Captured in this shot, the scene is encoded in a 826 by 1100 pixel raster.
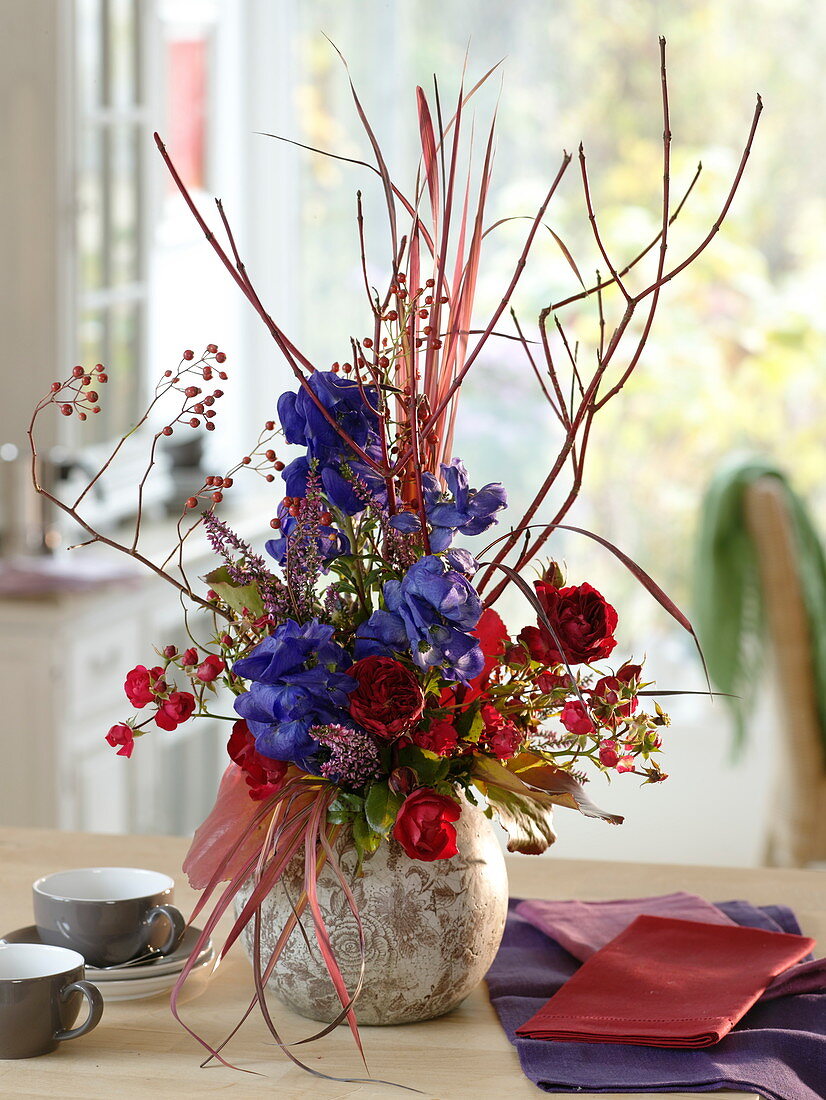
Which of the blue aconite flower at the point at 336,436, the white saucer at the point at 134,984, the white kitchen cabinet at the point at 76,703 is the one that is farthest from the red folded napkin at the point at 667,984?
the white kitchen cabinet at the point at 76,703

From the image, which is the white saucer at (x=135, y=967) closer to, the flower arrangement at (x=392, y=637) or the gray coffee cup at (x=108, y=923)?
the gray coffee cup at (x=108, y=923)

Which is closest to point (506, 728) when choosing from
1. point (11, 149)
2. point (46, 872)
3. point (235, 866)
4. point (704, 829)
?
point (235, 866)

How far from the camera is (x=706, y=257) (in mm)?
3836

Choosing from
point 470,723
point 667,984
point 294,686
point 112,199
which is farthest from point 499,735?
point 112,199

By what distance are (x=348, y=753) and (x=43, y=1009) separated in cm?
25

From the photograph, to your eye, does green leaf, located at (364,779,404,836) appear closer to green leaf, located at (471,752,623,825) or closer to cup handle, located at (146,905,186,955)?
green leaf, located at (471,752,623,825)

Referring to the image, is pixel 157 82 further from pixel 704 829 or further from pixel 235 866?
pixel 235 866

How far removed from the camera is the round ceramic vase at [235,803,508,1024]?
925mm

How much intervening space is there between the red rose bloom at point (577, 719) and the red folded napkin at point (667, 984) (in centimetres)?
20

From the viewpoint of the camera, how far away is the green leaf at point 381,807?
893 millimetres

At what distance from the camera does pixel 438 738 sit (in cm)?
90

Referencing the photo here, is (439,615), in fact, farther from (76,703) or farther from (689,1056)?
(76,703)

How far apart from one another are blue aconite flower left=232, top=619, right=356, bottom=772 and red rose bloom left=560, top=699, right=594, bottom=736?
0.44ft

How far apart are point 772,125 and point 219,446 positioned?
1686mm
